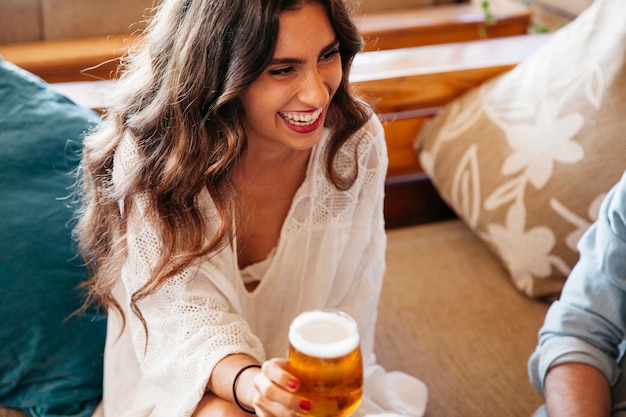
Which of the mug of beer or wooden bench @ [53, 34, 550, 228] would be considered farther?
wooden bench @ [53, 34, 550, 228]

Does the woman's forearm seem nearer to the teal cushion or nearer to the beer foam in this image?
the beer foam

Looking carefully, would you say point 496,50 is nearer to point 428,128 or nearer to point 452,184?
point 428,128

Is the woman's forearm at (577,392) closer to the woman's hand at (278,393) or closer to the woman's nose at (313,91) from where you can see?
the woman's hand at (278,393)

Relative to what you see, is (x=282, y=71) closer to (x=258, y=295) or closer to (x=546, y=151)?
(x=258, y=295)

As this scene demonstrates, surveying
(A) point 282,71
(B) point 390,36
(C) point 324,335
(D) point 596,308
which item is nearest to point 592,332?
(D) point 596,308

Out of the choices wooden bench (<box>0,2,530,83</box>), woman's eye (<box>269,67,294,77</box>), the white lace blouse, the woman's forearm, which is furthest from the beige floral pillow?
woman's eye (<box>269,67,294,77</box>)

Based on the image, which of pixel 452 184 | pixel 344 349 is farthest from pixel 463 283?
pixel 344 349

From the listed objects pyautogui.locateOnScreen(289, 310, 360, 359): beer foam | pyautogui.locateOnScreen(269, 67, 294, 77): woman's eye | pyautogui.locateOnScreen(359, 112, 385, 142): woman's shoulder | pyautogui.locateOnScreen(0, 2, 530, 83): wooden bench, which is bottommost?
pyautogui.locateOnScreen(0, 2, 530, 83): wooden bench

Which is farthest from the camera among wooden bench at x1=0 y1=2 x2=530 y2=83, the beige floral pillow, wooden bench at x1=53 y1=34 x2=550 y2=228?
wooden bench at x1=0 y1=2 x2=530 y2=83

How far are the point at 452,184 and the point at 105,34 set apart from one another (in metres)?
1.34

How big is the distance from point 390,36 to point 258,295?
151 centimetres

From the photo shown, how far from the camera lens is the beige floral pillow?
1747 millimetres

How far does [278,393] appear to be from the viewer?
3.36 ft

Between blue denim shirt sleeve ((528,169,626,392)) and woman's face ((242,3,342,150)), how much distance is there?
48cm
